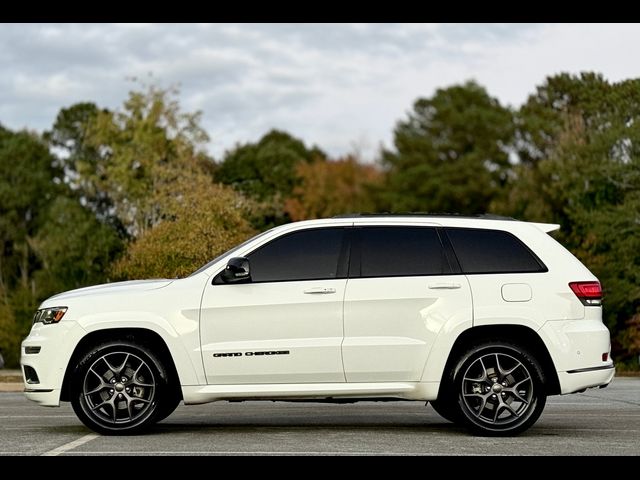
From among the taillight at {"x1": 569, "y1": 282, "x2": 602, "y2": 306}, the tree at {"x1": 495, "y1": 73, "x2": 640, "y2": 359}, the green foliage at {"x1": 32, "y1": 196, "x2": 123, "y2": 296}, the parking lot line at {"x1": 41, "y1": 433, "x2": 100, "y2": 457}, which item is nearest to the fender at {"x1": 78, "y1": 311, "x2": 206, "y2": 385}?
the parking lot line at {"x1": 41, "y1": 433, "x2": 100, "y2": 457}

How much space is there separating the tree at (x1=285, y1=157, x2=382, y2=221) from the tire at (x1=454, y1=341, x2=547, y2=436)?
2824 inches

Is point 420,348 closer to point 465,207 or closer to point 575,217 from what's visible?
point 575,217

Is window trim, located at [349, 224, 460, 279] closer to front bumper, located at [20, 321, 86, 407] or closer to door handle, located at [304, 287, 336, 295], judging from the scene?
door handle, located at [304, 287, 336, 295]

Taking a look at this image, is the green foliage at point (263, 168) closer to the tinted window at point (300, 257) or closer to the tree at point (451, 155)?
the tree at point (451, 155)

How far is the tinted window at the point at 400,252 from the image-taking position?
1060 cm

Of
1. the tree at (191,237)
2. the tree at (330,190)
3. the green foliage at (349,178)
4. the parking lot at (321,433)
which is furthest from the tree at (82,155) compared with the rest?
the parking lot at (321,433)

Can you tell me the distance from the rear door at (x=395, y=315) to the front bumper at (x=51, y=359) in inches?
97.1

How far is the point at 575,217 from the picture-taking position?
55.5 m

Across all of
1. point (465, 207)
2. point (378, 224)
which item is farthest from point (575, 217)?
point (378, 224)

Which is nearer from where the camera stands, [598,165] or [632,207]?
A: [632,207]

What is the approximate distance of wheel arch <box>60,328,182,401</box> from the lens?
1053cm

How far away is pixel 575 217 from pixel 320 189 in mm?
31743
